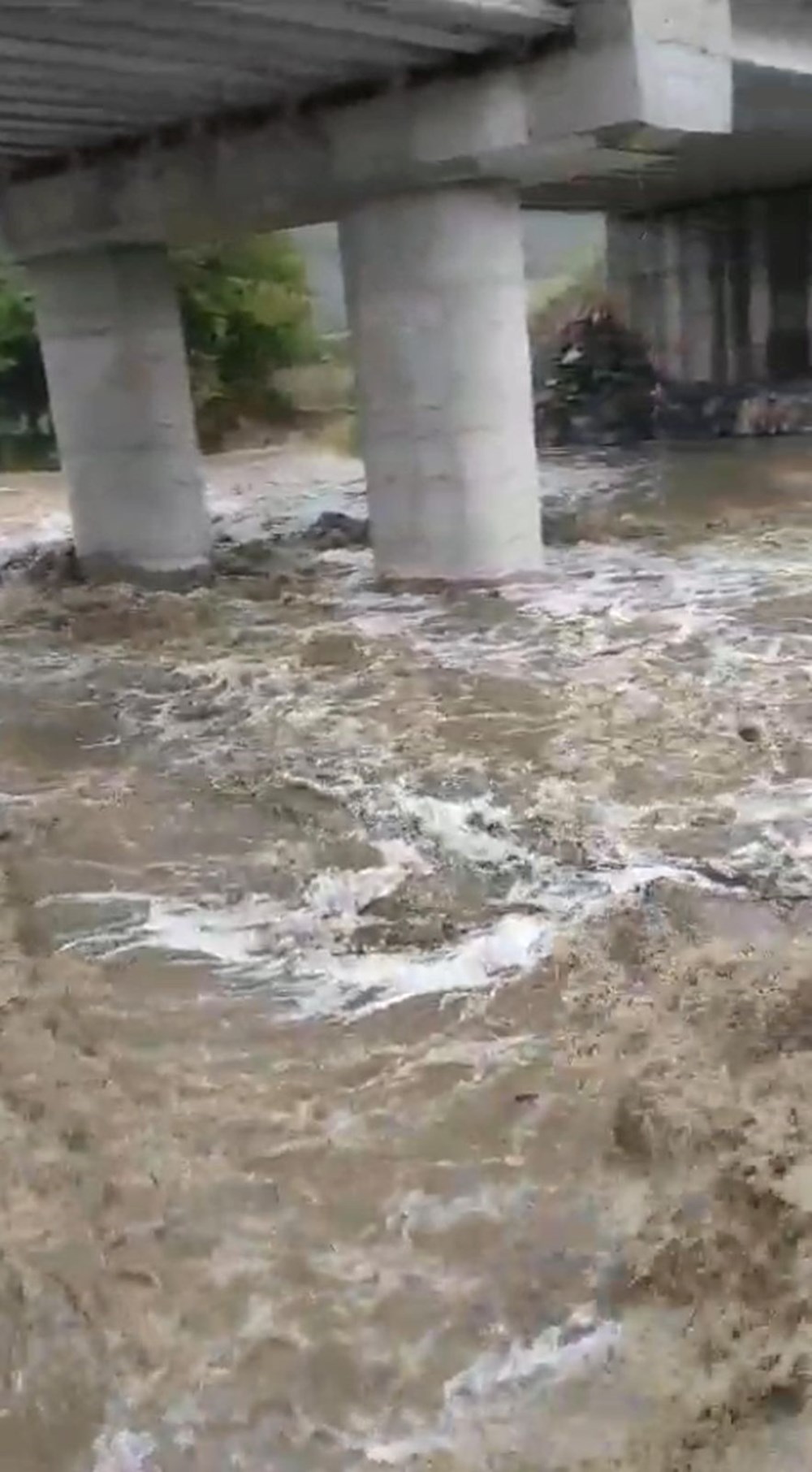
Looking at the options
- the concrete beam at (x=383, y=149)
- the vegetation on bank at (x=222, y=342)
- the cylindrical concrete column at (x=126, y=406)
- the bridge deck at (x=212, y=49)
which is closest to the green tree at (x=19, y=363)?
the vegetation on bank at (x=222, y=342)

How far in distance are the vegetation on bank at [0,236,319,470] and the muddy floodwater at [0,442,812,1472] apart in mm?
15857

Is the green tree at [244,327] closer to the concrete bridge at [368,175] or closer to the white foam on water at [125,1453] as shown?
the concrete bridge at [368,175]

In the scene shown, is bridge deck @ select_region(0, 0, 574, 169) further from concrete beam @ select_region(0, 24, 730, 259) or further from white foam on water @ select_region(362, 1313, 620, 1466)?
white foam on water @ select_region(362, 1313, 620, 1466)

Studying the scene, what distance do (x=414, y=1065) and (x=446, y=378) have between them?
701cm

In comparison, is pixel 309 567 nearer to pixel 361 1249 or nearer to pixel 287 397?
pixel 361 1249

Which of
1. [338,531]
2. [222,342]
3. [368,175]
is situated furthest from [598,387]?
[368,175]

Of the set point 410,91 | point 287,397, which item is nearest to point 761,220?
point 287,397

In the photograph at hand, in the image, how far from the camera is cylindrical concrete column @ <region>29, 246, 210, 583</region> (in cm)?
1287

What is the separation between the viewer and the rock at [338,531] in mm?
14312

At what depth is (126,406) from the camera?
1297 centimetres

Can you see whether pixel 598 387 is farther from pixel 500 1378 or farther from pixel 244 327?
pixel 500 1378

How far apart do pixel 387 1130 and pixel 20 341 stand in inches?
848

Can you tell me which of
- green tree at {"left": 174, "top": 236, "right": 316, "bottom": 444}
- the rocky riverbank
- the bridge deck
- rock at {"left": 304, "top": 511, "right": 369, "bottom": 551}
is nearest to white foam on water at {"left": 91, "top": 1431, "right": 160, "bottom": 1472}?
the bridge deck

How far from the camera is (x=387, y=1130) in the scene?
439 cm
